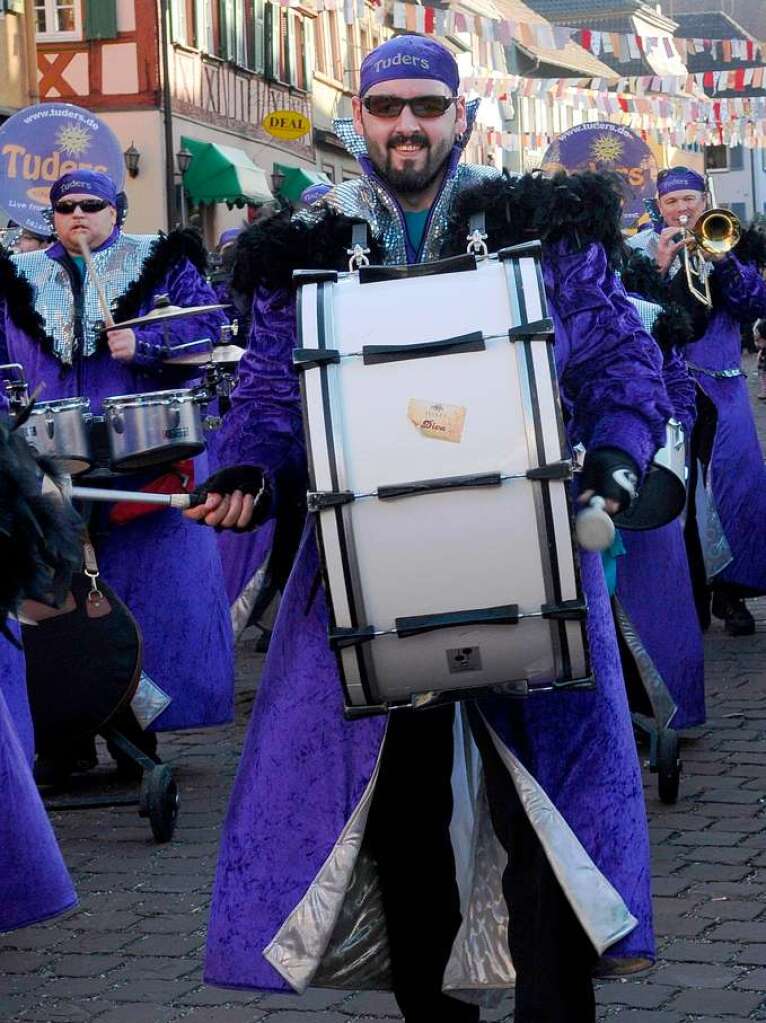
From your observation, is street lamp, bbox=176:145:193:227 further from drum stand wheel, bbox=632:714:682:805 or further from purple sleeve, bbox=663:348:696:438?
drum stand wheel, bbox=632:714:682:805

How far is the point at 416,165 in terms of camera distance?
377 centimetres

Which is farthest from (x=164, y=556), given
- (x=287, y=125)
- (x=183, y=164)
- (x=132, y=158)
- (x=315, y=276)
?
(x=183, y=164)

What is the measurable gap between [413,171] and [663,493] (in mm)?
2639

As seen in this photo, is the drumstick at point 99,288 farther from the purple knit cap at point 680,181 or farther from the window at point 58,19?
the window at point 58,19

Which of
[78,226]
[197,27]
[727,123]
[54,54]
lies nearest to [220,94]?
[197,27]

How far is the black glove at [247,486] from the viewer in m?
3.63

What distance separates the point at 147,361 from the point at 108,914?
1.97 m

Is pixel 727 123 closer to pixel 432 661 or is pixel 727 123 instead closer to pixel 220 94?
pixel 220 94

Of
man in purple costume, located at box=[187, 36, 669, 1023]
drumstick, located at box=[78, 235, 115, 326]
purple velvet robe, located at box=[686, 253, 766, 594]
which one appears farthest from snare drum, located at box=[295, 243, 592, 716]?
purple velvet robe, located at box=[686, 253, 766, 594]

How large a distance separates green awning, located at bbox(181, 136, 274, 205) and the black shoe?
22265 mm

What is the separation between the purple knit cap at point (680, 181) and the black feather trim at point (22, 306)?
388 centimetres

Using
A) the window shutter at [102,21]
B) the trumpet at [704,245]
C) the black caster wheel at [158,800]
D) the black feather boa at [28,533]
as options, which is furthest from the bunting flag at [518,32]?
the black feather boa at [28,533]

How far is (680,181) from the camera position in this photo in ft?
32.0

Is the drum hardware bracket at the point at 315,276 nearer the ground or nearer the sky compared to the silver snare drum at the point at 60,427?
nearer the ground
